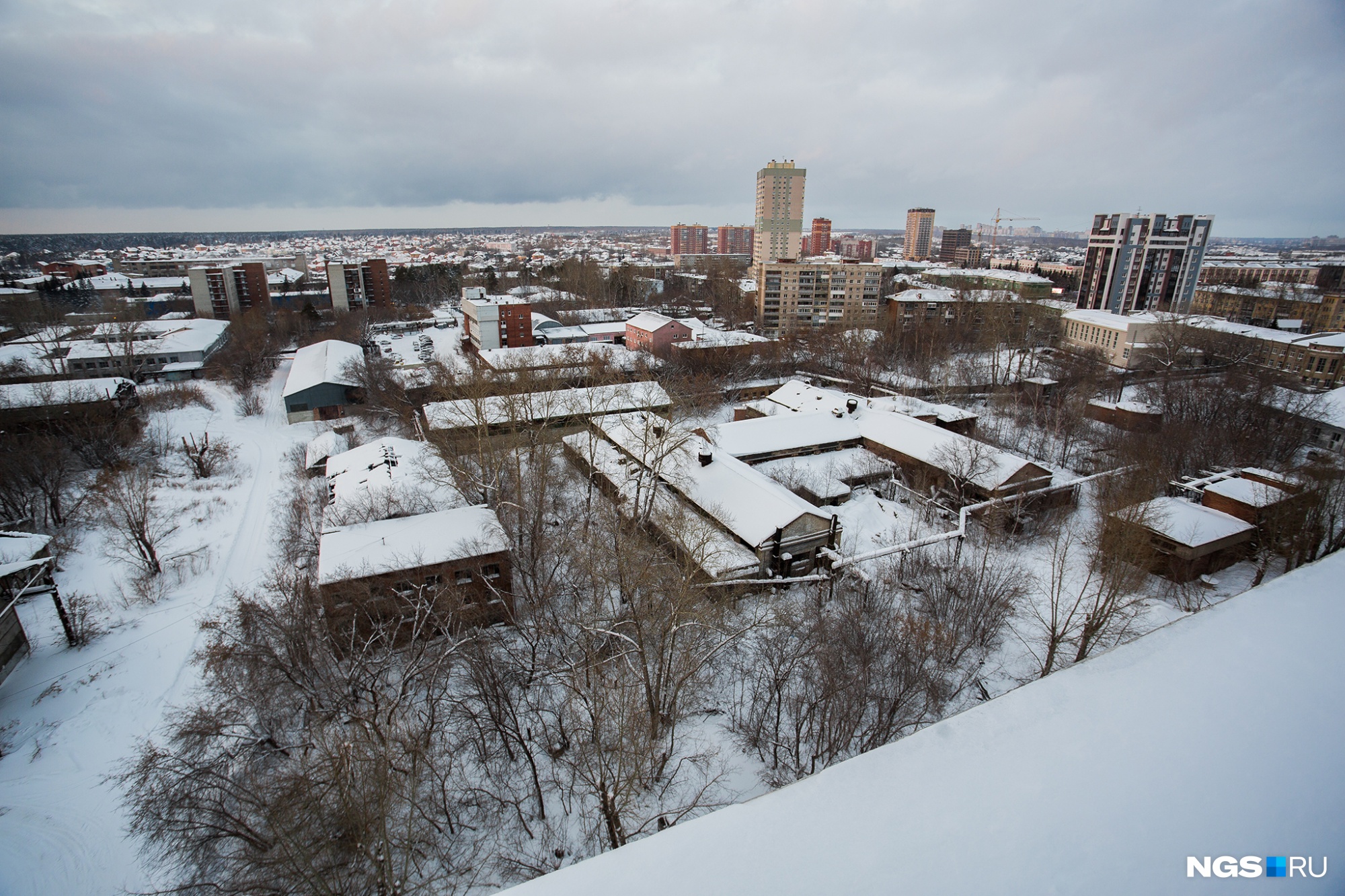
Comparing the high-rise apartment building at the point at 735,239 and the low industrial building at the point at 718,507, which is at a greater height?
the high-rise apartment building at the point at 735,239

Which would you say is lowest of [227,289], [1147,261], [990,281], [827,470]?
[827,470]

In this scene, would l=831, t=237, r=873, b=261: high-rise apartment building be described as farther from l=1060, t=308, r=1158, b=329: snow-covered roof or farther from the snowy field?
the snowy field

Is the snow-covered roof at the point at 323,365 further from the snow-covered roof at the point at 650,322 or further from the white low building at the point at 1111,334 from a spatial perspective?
the white low building at the point at 1111,334

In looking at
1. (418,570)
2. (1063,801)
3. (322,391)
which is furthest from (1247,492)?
(322,391)

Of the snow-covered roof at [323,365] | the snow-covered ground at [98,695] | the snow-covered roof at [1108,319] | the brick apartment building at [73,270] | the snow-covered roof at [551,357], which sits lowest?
the snow-covered ground at [98,695]

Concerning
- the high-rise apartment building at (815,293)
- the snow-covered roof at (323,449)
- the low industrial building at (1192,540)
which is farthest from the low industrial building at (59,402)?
the high-rise apartment building at (815,293)

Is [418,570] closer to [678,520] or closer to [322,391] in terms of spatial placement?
[678,520]

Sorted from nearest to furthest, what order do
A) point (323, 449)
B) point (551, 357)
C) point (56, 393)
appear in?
point (323, 449) < point (56, 393) < point (551, 357)

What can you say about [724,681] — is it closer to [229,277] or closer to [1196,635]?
[1196,635]
